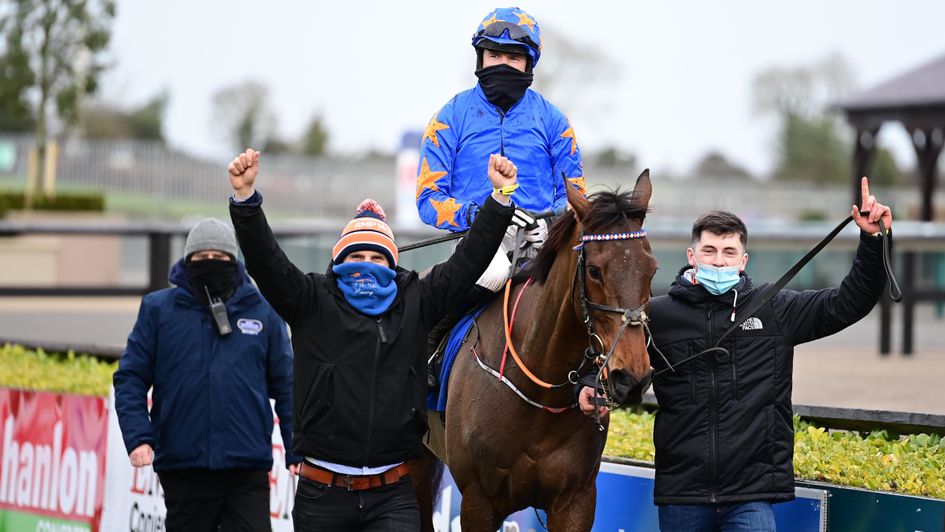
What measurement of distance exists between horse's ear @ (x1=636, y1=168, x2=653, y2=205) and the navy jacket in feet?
6.46

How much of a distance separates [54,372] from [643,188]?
16.6ft

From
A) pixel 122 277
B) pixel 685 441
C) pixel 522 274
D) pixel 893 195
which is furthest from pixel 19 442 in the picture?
pixel 893 195

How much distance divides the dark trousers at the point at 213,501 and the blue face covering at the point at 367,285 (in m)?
1.39

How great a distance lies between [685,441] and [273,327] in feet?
6.83

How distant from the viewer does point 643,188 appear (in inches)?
184

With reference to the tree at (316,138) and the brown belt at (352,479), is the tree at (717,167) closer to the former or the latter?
the tree at (316,138)

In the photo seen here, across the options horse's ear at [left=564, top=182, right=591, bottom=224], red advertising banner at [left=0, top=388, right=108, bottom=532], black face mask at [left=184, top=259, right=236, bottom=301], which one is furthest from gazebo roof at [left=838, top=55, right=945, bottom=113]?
horse's ear at [left=564, top=182, right=591, bottom=224]

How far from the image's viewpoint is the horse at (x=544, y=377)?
14.9 ft

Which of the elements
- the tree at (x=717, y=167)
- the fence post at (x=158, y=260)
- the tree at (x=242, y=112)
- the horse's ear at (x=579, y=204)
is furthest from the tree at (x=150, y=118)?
the horse's ear at (x=579, y=204)

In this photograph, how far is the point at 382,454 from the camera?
4477 millimetres

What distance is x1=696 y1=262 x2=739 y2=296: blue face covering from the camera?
4723 millimetres

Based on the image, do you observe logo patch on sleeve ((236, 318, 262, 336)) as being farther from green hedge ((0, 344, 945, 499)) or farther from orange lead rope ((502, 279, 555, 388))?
green hedge ((0, 344, 945, 499))

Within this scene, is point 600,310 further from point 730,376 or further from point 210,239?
point 210,239

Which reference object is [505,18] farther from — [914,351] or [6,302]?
[6,302]
